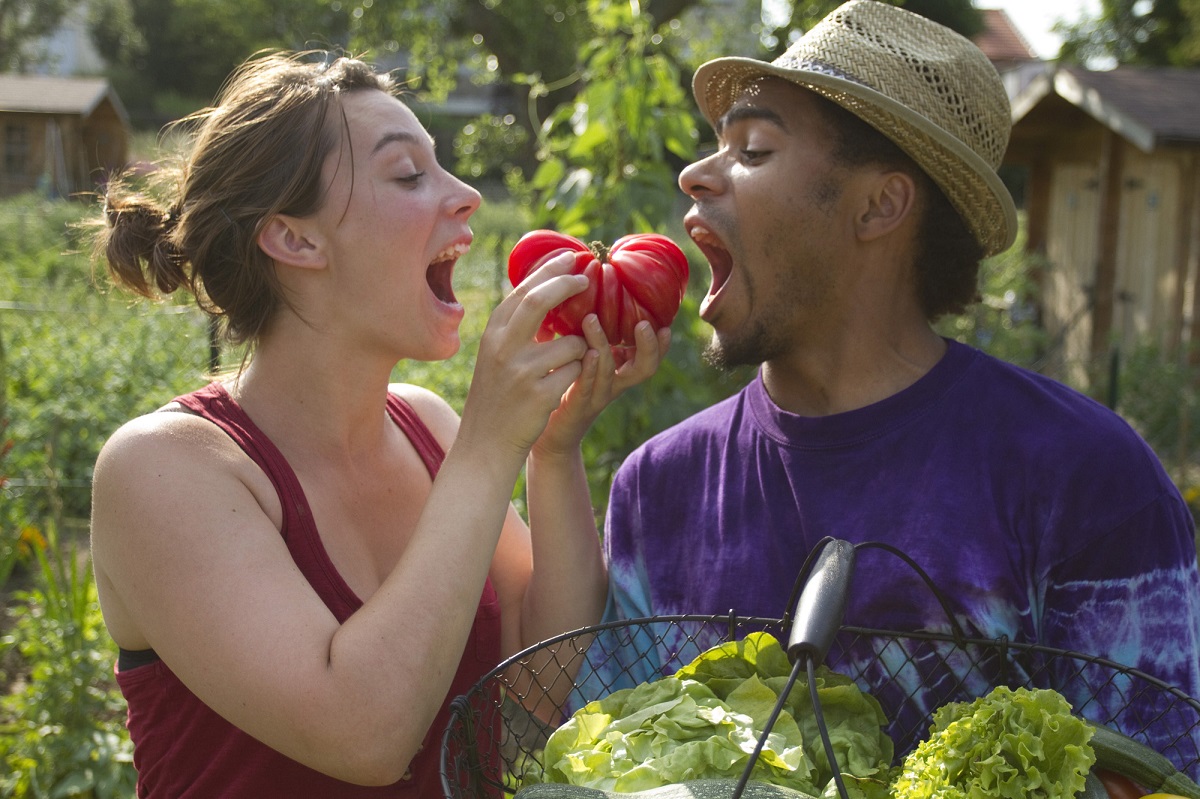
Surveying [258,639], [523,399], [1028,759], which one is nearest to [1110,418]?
[1028,759]

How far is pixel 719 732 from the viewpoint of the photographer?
138cm

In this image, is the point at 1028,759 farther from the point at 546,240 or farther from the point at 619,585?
the point at 546,240

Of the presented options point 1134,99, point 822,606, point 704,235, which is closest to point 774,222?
point 704,235

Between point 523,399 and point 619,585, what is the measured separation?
0.51 metres

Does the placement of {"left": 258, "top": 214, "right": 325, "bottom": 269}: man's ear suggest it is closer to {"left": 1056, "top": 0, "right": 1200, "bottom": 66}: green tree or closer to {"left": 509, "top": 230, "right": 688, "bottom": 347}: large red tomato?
{"left": 509, "top": 230, "right": 688, "bottom": 347}: large red tomato

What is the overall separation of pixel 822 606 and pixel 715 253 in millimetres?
1212

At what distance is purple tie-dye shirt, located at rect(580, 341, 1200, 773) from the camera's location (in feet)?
5.55

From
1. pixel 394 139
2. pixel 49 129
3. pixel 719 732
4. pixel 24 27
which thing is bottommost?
pixel 49 129

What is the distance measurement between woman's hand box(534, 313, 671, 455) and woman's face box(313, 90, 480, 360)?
26cm

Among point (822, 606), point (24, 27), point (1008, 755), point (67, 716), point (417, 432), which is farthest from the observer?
point (24, 27)

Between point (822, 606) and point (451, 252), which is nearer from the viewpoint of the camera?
point (822, 606)

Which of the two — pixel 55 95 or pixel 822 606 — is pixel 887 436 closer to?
pixel 822 606

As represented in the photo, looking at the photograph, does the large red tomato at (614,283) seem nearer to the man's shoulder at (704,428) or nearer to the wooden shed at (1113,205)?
the man's shoulder at (704,428)

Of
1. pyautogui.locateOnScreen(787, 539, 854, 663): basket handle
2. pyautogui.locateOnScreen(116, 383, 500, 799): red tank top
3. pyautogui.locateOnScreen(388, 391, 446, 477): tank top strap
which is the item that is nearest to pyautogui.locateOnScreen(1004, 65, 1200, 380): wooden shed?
pyautogui.locateOnScreen(388, 391, 446, 477): tank top strap
